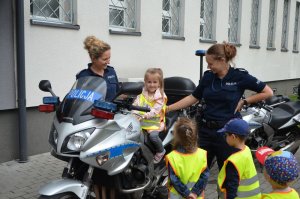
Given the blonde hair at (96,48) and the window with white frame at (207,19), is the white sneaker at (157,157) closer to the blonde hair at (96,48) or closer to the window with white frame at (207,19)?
the blonde hair at (96,48)

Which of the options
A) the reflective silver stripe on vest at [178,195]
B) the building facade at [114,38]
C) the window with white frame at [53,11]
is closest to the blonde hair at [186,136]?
the reflective silver stripe on vest at [178,195]

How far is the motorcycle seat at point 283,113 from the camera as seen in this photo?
5422 millimetres

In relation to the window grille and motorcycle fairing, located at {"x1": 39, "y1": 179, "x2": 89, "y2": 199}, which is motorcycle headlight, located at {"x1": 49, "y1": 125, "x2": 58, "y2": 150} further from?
the window grille

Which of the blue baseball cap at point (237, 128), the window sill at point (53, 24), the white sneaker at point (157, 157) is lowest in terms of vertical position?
the white sneaker at point (157, 157)

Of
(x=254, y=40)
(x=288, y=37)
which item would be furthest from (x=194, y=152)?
(x=288, y=37)

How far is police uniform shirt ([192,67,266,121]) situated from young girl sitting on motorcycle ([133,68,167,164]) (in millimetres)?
531

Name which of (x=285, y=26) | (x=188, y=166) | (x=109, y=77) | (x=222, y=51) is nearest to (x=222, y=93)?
(x=222, y=51)

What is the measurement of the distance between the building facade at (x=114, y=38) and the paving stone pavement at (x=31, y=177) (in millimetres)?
274

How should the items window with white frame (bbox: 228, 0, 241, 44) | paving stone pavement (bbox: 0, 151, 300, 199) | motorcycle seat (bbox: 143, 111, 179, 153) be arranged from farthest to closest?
window with white frame (bbox: 228, 0, 241, 44) < paving stone pavement (bbox: 0, 151, 300, 199) < motorcycle seat (bbox: 143, 111, 179, 153)

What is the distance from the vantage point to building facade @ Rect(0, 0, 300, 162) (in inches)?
215

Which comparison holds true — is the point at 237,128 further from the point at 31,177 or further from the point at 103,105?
the point at 31,177

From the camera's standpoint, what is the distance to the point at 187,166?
3.05 meters

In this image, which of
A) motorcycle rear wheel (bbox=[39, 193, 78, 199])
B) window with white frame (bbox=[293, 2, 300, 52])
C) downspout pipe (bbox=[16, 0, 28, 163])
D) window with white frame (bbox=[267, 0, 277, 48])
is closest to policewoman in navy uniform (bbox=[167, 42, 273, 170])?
motorcycle rear wheel (bbox=[39, 193, 78, 199])

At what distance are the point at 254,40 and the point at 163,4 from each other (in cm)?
609
